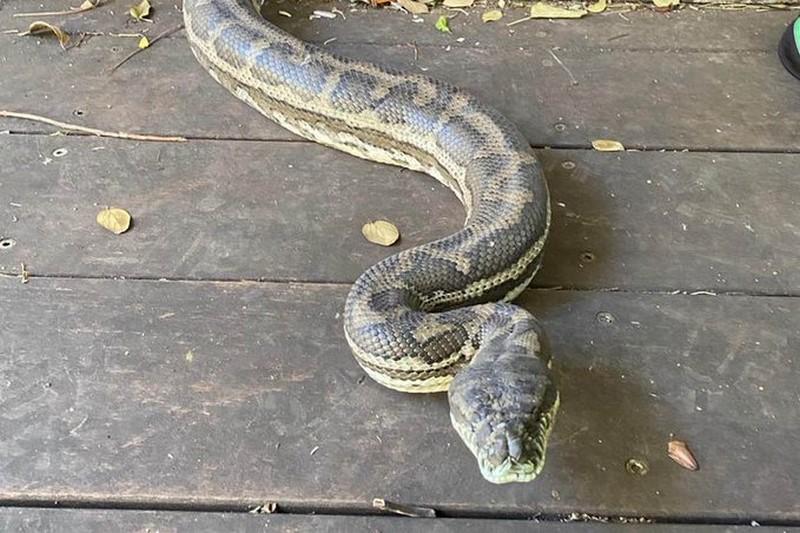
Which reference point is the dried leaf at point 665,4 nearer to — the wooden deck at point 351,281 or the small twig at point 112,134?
the wooden deck at point 351,281

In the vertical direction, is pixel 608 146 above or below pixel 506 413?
below

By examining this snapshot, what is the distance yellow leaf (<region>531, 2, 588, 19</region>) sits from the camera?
2936 mm

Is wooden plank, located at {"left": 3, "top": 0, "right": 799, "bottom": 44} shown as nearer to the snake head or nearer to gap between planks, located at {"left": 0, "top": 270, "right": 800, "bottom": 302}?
gap between planks, located at {"left": 0, "top": 270, "right": 800, "bottom": 302}

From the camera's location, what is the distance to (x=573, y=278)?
2107mm

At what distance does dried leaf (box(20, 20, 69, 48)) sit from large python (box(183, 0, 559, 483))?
0.37 m

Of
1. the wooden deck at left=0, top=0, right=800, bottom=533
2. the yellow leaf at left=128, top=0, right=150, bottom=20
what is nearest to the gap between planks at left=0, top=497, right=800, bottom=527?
the wooden deck at left=0, top=0, right=800, bottom=533

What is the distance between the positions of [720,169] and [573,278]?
59 centimetres

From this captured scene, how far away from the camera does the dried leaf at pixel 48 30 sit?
9.01ft

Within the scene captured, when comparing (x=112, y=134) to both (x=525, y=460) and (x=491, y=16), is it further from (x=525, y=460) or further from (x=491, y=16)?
(x=525, y=460)

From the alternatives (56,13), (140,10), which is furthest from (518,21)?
(56,13)

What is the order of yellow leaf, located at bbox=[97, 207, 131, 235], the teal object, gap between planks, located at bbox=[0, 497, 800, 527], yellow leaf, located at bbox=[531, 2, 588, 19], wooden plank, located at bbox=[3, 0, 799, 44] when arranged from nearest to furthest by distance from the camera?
gap between planks, located at bbox=[0, 497, 800, 527]
yellow leaf, located at bbox=[97, 207, 131, 235]
the teal object
wooden plank, located at bbox=[3, 0, 799, 44]
yellow leaf, located at bbox=[531, 2, 588, 19]

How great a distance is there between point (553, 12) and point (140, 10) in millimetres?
1307

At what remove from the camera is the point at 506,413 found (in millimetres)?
1604

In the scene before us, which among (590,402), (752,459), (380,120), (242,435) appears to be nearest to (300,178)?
(380,120)
